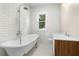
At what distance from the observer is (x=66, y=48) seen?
1.65 metres

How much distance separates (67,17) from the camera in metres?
1.66

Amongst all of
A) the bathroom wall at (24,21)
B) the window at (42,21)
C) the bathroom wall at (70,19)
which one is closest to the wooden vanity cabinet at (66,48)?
the bathroom wall at (70,19)

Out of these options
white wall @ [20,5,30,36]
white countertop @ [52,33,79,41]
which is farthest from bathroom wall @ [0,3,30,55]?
white countertop @ [52,33,79,41]

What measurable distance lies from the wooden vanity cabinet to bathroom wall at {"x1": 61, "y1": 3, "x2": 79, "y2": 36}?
6.8 inches

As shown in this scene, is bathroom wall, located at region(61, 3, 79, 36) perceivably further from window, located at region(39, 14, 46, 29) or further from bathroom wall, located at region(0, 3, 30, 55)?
bathroom wall, located at region(0, 3, 30, 55)

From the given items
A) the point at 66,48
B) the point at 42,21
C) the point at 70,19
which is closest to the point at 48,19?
the point at 42,21

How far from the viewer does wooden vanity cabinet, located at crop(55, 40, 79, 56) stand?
160 cm

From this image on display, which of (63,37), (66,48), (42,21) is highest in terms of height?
(42,21)

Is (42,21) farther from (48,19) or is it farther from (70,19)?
(70,19)

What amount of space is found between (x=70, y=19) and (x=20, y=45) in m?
0.96

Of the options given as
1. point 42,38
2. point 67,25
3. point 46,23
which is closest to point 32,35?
point 42,38

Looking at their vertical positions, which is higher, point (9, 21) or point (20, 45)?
point (9, 21)

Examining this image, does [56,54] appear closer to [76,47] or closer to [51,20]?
[76,47]

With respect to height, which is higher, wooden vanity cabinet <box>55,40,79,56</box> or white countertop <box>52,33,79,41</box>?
white countertop <box>52,33,79,41</box>
